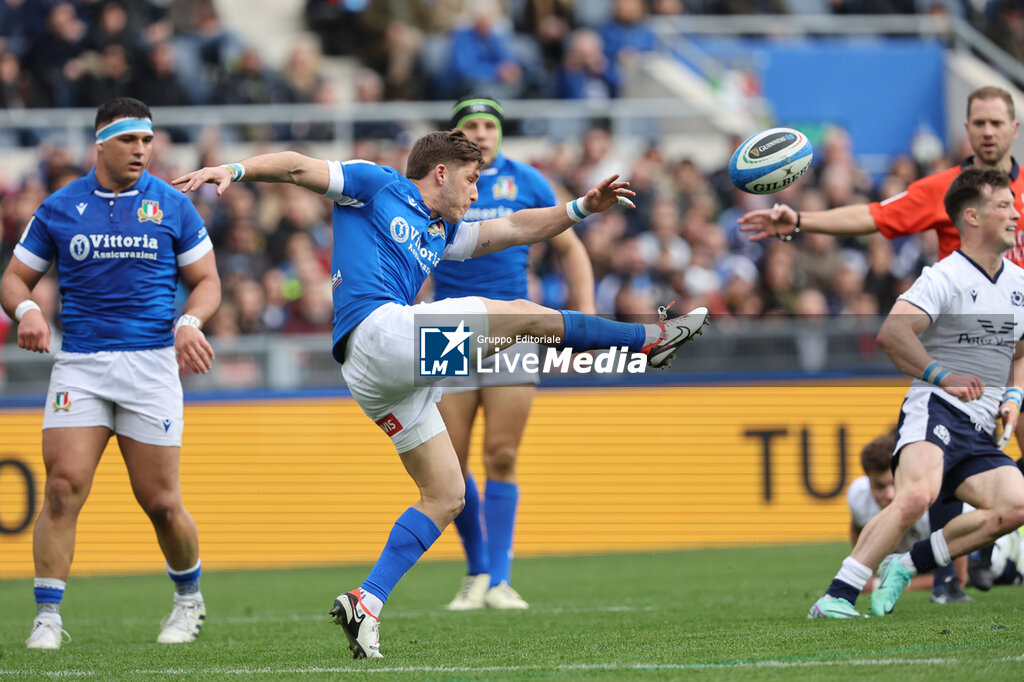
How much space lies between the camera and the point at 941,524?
855cm

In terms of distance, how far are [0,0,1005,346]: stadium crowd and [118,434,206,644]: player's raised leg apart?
20.6 feet

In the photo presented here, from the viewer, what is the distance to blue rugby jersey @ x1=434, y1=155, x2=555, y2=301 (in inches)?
352

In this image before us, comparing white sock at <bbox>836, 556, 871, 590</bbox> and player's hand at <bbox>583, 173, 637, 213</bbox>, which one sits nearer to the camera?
player's hand at <bbox>583, 173, 637, 213</bbox>

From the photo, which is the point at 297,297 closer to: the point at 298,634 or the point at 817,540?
the point at 817,540

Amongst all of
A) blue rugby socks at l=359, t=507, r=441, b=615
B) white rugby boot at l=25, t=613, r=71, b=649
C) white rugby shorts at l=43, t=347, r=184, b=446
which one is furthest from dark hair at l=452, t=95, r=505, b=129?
white rugby boot at l=25, t=613, r=71, b=649

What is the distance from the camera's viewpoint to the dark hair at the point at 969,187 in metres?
7.45

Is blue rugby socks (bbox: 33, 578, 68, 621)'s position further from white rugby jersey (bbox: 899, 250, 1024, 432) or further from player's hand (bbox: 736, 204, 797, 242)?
white rugby jersey (bbox: 899, 250, 1024, 432)

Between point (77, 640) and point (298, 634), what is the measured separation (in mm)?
1215

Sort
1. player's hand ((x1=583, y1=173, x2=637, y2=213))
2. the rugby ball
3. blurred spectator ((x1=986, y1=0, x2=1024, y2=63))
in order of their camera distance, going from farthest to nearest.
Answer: blurred spectator ((x1=986, y1=0, x2=1024, y2=63)) → the rugby ball → player's hand ((x1=583, y1=173, x2=637, y2=213))

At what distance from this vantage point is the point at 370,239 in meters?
6.46

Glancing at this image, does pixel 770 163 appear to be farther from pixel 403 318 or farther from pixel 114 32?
pixel 114 32

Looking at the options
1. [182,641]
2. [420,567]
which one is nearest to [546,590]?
[420,567]

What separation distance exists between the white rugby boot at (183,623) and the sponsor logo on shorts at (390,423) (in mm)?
2014

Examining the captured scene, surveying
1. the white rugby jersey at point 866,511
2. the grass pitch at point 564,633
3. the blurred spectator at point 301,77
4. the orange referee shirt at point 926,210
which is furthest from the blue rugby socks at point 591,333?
the blurred spectator at point 301,77
